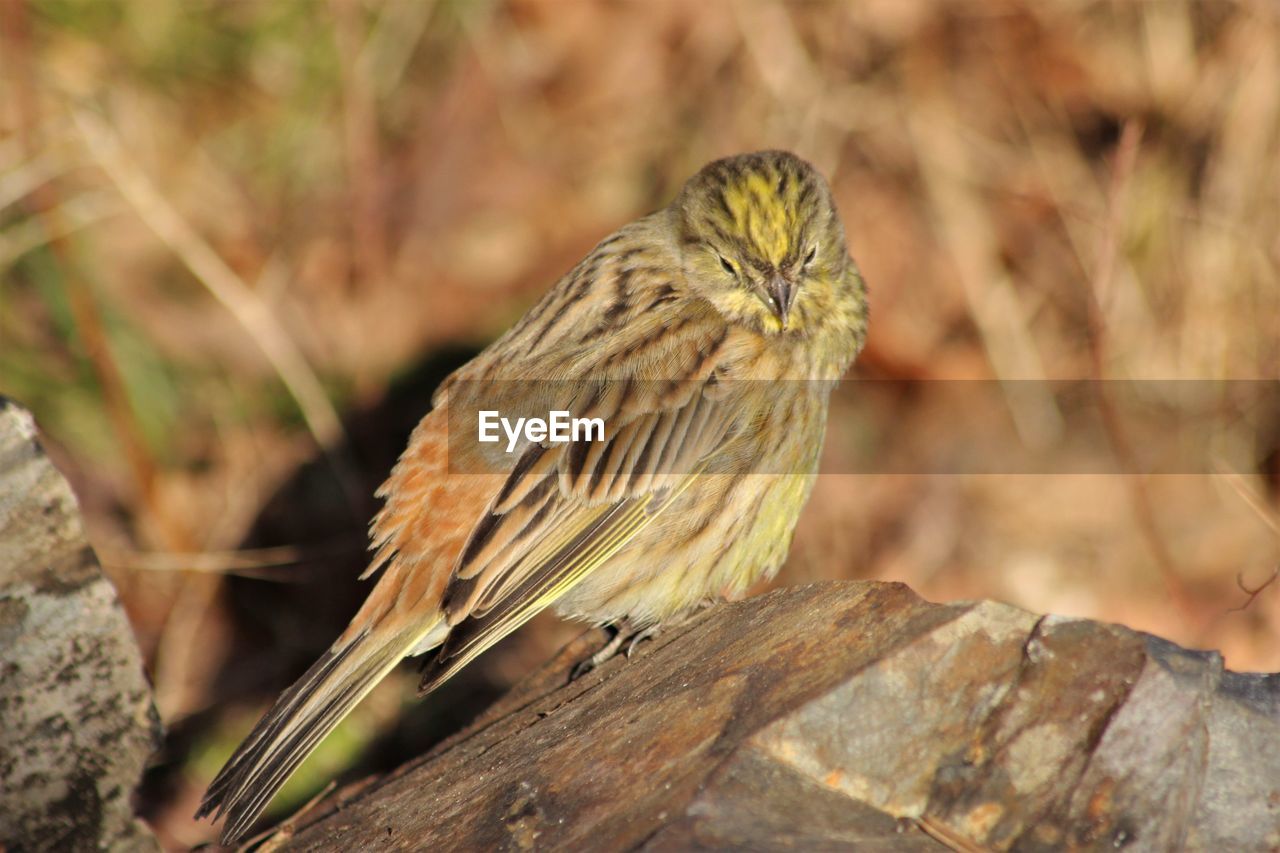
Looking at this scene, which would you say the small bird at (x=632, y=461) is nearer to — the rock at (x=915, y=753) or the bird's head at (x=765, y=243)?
the bird's head at (x=765, y=243)

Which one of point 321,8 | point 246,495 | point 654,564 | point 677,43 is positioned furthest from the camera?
point 677,43

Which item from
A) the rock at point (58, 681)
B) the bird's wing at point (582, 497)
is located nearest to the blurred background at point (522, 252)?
the bird's wing at point (582, 497)

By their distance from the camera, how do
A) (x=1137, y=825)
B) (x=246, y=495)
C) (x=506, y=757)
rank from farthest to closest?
(x=246, y=495)
(x=506, y=757)
(x=1137, y=825)

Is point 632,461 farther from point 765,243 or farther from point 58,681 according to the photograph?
point 58,681

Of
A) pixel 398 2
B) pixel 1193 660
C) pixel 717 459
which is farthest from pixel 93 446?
pixel 1193 660

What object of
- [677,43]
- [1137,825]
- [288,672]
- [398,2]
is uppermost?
[398,2]

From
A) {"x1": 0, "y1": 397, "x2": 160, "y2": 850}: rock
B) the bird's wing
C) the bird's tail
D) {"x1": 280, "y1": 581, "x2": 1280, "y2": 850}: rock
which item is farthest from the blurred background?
{"x1": 280, "y1": 581, "x2": 1280, "y2": 850}: rock

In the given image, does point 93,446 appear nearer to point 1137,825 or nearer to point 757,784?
point 757,784
